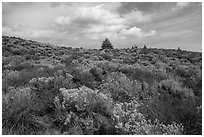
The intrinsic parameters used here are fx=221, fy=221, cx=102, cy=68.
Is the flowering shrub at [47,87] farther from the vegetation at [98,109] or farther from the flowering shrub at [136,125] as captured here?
the flowering shrub at [136,125]

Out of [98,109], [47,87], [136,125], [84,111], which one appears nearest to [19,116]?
[84,111]

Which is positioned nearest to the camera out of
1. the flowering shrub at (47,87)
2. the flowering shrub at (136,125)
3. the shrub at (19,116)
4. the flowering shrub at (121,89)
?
the shrub at (19,116)

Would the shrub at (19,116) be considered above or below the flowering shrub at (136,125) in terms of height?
above

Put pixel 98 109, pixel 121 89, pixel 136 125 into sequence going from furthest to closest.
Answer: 1. pixel 121 89
2. pixel 98 109
3. pixel 136 125

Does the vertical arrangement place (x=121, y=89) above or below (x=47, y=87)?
below

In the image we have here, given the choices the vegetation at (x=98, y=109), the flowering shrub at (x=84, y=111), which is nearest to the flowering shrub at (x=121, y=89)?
the vegetation at (x=98, y=109)

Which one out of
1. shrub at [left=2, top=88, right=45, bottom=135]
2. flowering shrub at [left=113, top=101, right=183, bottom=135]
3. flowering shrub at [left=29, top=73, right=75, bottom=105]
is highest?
flowering shrub at [left=29, top=73, right=75, bottom=105]

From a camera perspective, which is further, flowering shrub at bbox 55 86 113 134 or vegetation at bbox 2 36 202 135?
flowering shrub at bbox 55 86 113 134

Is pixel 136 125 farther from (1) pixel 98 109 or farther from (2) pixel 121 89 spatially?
(2) pixel 121 89

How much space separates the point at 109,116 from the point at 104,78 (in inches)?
115

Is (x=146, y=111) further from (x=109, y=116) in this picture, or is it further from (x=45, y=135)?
(x=45, y=135)

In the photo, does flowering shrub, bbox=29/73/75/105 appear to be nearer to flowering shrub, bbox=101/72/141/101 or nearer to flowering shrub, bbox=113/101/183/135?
flowering shrub, bbox=101/72/141/101

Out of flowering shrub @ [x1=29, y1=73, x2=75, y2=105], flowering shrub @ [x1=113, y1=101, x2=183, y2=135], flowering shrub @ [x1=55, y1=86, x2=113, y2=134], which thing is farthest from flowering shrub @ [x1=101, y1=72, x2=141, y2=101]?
flowering shrub @ [x1=29, y1=73, x2=75, y2=105]

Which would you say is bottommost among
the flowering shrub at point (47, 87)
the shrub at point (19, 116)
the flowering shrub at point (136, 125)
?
the flowering shrub at point (136, 125)
